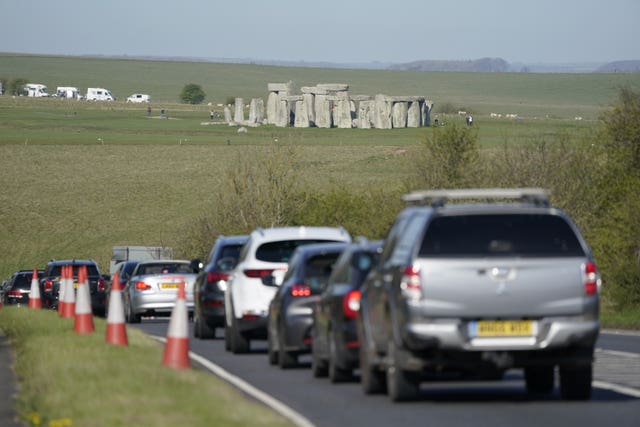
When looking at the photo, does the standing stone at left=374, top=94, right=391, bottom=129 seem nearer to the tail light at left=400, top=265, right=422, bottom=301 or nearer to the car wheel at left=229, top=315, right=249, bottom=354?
the car wheel at left=229, top=315, right=249, bottom=354

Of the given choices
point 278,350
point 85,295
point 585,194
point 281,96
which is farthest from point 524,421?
point 281,96

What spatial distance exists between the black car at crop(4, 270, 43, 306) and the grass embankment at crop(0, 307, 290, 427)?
2367 centimetres

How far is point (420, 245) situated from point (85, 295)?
353 inches

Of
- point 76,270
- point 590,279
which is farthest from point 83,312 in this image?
point 76,270

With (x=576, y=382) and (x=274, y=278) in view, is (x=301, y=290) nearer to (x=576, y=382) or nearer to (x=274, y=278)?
(x=274, y=278)

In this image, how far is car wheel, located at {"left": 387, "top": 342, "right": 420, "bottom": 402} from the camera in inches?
572

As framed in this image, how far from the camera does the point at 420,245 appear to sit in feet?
46.2

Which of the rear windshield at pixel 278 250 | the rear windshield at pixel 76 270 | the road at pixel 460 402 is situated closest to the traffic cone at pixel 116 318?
the road at pixel 460 402

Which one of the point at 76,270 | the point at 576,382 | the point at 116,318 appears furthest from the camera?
the point at 76,270

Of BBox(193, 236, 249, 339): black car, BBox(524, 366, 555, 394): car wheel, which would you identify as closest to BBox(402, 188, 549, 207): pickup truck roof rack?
BBox(524, 366, 555, 394): car wheel

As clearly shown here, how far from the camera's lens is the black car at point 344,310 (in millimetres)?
16125

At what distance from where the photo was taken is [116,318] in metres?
19.6

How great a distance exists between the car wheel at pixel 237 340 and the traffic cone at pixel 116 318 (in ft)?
8.23

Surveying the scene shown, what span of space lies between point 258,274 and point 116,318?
309 cm
